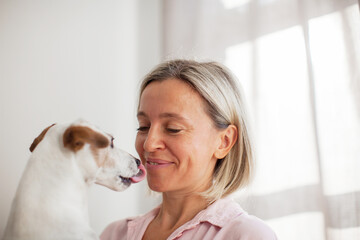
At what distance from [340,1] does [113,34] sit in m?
0.86

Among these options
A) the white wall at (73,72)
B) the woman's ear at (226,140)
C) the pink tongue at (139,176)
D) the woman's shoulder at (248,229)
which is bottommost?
the woman's shoulder at (248,229)

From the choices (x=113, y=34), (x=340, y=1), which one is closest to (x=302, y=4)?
(x=340, y=1)

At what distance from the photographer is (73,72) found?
1.28 m

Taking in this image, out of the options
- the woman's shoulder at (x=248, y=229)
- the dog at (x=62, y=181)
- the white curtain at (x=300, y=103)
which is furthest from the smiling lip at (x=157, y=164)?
the white curtain at (x=300, y=103)

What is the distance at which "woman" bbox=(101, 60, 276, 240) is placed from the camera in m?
0.99

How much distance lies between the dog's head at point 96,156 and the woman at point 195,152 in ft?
0.28

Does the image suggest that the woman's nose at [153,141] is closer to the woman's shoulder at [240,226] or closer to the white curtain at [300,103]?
the woman's shoulder at [240,226]

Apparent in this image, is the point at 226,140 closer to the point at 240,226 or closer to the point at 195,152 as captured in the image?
the point at 195,152

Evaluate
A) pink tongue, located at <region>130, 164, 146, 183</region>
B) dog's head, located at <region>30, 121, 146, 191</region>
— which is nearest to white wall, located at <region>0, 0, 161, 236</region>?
dog's head, located at <region>30, 121, 146, 191</region>

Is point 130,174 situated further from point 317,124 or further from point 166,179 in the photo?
point 317,124

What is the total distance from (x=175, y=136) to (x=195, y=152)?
69mm

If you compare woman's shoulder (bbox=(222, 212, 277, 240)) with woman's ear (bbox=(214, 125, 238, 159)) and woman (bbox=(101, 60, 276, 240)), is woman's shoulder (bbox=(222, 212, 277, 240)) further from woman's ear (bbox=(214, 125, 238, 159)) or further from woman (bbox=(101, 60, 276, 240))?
woman's ear (bbox=(214, 125, 238, 159))

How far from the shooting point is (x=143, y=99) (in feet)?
3.51

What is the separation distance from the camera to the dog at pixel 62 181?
74cm
